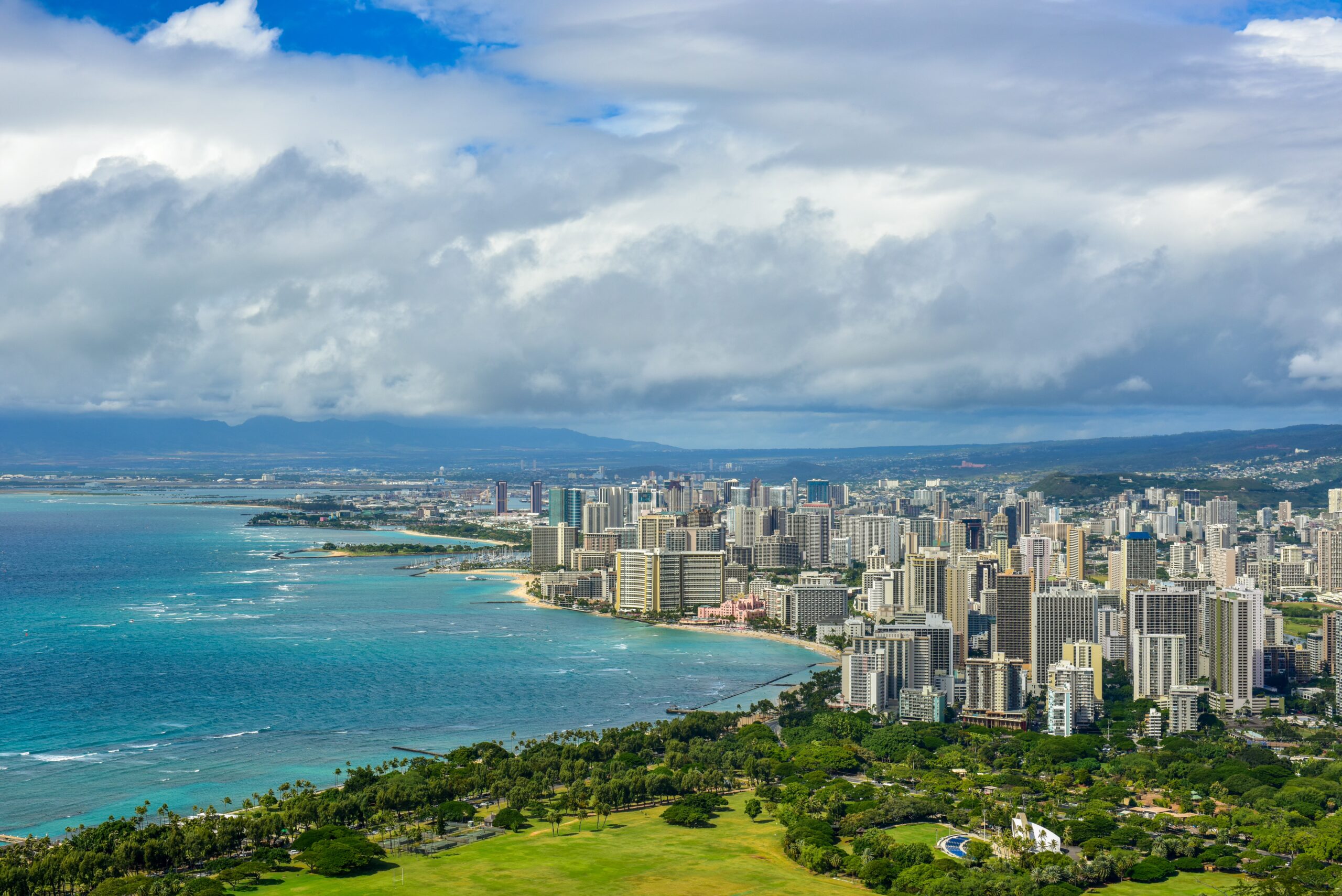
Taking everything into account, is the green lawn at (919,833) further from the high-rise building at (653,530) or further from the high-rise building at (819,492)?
the high-rise building at (819,492)

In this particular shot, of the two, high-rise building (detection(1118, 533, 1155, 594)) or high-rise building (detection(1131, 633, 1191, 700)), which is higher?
high-rise building (detection(1118, 533, 1155, 594))

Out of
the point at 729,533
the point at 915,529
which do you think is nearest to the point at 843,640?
the point at 915,529

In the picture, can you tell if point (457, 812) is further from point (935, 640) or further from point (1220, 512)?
point (1220, 512)

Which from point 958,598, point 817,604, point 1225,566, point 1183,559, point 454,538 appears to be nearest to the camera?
point 958,598

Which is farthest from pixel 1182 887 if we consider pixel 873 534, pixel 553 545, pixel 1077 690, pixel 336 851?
pixel 873 534

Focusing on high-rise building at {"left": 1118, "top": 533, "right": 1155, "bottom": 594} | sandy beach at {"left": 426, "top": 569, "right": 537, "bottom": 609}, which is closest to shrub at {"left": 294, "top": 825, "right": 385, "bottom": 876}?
sandy beach at {"left": 426, "top": 569, "right": 537, "bottom": 609}

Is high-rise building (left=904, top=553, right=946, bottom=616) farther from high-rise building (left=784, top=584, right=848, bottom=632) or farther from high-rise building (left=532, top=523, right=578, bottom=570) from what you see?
high-rise building (left=532, top=523, right=578, bottom=570)
